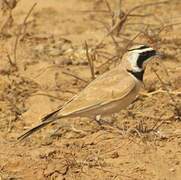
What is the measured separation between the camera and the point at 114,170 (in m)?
6.21

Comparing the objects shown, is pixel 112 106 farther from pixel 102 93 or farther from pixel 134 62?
pixel 134 62

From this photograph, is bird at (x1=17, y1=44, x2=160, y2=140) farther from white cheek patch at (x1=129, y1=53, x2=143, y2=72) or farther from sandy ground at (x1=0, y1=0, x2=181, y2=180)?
sandy ground at (x1=0, y1=0, x2=181, y2=180)

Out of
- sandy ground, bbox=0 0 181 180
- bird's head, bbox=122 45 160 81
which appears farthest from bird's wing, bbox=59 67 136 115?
sandy ground, bbox=0 0 181 180

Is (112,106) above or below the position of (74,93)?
above

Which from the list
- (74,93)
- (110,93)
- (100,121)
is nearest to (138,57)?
(110,93)

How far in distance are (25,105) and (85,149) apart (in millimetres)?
1374

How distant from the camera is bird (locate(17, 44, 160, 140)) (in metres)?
A: 6.71

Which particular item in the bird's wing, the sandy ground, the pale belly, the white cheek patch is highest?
the white cheek patch

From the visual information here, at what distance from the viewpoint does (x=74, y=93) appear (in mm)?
8047

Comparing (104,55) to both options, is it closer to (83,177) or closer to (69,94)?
(69,94)

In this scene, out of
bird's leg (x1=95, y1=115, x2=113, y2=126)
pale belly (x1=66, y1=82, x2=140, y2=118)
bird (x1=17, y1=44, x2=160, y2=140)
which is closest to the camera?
bird (x1=17, y1=44, x2=160, y2=140)

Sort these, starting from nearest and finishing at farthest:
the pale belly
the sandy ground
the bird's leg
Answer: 1. the sandy ground
2. the pale belly
3. the bird's leg

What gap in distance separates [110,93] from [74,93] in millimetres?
1236

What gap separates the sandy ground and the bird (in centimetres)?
27
